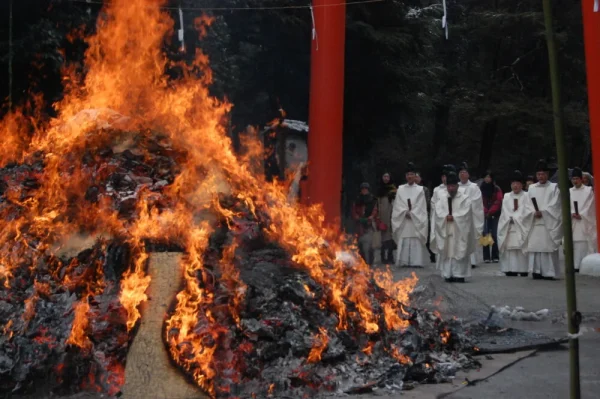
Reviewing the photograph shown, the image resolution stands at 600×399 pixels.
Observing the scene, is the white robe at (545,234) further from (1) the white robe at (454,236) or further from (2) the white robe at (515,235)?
(1) the white robe at (454,236)

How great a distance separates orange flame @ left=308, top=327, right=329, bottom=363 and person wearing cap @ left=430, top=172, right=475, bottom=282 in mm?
7333

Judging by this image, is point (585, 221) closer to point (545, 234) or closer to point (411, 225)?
point (545, 234)

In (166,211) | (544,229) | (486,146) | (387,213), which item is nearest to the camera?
(166,211)

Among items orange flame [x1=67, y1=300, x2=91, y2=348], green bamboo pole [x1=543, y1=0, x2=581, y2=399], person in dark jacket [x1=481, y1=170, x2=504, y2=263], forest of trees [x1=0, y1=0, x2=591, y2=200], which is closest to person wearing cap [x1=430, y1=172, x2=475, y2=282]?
person in dark jacket [x1=481, y1=170, x2=504, y2=263]

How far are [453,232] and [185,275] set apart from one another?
26.6 feet

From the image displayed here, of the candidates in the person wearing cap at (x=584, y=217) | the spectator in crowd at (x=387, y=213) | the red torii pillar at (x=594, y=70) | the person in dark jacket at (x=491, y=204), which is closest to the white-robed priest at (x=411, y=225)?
the spectator in crowd at (x=387, y=213)

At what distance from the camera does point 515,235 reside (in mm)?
14312

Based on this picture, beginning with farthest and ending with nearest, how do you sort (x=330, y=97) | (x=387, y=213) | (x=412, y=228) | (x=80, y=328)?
(x=387, y=213), (x=412, y=228), (x=330, y=97), (x=80, y=328)

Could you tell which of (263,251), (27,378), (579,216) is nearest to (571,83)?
(579,216)

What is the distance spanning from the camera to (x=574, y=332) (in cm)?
278

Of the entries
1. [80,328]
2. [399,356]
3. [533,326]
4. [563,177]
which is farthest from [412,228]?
[563,177]

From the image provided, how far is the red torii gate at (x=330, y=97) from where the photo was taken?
12.8 metres

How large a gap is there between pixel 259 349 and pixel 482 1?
24.7 m

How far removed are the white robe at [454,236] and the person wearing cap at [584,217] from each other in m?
2.47
